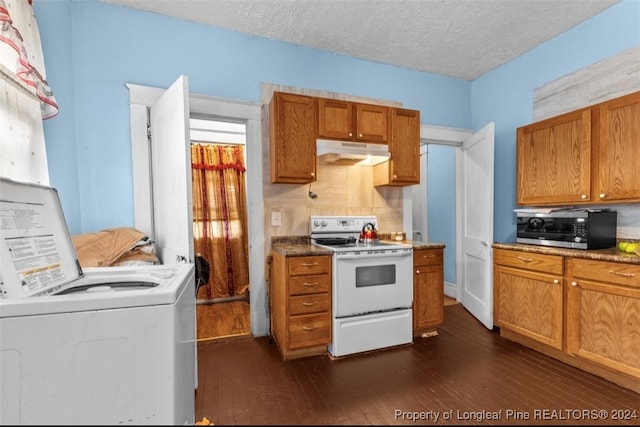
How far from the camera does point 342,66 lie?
3.05 metres

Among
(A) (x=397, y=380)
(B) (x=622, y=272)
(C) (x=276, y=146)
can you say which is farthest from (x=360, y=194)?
(B) (x=622, y=272)

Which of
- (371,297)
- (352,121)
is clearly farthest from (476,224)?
(352,121)

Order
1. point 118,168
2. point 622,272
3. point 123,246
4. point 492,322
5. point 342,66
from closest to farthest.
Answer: point 622,272 → point 123,246 → point 118,168 → point 492,322 → point 342,66

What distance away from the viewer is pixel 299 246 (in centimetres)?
269

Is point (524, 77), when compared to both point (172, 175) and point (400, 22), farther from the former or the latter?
point (172, 175)

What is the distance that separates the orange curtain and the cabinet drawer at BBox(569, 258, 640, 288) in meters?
3.48

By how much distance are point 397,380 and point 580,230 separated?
5.75 ft

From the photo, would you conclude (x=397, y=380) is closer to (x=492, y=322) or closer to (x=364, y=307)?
(x=364, y=307)

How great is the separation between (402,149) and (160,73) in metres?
2.28

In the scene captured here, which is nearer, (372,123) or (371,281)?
(371,281)

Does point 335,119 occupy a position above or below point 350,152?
above

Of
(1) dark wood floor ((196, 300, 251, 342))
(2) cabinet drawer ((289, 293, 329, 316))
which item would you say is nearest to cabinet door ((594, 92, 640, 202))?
(2) cabinet drawer ((289, 293, 329, 316))

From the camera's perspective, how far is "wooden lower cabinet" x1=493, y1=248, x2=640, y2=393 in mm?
1810

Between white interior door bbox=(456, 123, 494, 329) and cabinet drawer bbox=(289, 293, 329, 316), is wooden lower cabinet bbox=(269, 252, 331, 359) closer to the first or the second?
cabinet drawer bbox=(289, 293, 329, 316)
